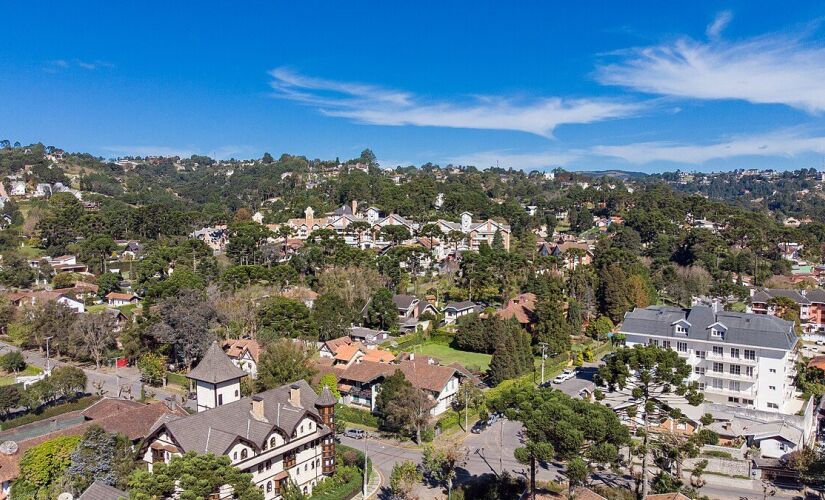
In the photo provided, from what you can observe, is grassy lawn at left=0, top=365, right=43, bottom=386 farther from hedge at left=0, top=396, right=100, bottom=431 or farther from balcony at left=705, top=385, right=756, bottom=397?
balcony at left=705, top=385, right=756, bottom=397

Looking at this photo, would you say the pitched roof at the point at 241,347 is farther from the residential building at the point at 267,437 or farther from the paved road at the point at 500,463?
the residential building at the point at 267,437

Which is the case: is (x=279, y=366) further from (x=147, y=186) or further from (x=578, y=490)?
(x=147, y=186)

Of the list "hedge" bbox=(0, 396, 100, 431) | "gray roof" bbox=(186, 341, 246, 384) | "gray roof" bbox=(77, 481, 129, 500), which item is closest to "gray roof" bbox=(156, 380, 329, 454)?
"gray roof" bbox=(77, 481, 129, 500)

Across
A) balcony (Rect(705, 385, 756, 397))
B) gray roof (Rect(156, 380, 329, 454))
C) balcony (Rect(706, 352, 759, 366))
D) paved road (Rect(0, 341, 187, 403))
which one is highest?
gray roof (Rect(156, 380, 329, 454))

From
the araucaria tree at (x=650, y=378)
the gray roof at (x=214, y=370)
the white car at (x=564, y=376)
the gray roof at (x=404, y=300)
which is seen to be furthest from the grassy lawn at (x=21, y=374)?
the araucaria tree at (x=650, y=378)

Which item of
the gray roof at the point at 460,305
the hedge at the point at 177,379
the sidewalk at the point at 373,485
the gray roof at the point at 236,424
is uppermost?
the gray roof at the point at 236,424
